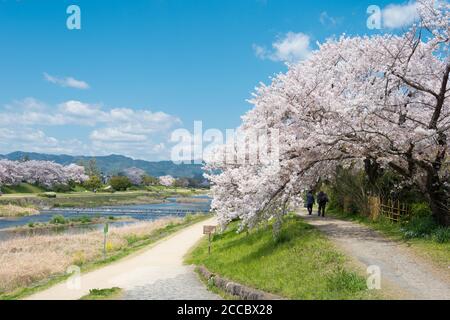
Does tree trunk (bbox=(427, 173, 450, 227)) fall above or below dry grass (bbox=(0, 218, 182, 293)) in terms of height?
above

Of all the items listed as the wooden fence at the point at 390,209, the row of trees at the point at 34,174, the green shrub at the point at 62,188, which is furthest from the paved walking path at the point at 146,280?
the green shrub at the point at 62,188

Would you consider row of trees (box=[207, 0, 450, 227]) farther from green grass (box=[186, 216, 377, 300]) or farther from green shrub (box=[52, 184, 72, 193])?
green shrub (box=[52, 184, 72, 193])

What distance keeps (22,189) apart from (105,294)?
102 metres

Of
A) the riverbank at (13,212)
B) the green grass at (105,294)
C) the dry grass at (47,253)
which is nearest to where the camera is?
the green grass at (105,294)

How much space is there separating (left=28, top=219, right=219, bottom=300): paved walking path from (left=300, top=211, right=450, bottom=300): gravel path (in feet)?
15.4

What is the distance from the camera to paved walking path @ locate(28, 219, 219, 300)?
13324 mm

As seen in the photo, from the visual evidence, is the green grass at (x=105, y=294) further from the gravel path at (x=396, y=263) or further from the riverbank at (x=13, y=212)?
the riverbank at (x=13, y=212)

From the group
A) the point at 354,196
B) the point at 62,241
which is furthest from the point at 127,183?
the point at 354,196

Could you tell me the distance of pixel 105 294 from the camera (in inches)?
516

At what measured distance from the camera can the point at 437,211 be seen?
595 inches

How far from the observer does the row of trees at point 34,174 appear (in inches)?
4033

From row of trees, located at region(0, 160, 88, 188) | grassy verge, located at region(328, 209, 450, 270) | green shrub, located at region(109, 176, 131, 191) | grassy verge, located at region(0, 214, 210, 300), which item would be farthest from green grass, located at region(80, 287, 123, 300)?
green shrub, located at region(109, 176, 131, 191)

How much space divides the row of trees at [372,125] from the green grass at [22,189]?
95.1 meters

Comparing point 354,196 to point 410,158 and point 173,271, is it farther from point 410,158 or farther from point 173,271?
point 173,271
